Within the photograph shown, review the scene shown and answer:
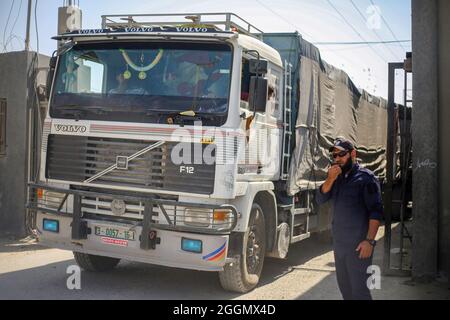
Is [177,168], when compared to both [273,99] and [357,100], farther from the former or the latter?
[357,100]

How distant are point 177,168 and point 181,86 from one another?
91 centimetres

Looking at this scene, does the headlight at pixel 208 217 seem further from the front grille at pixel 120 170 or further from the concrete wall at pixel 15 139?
the concrete wall at pixel 15 139

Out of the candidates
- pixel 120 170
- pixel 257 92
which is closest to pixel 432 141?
pixel 257 92

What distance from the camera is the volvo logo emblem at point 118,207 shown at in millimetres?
5605

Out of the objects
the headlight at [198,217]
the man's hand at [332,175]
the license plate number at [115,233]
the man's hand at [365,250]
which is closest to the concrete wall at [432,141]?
the man's hand at [332,175]

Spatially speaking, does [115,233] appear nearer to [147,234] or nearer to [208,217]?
[147,234]

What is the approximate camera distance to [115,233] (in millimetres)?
5559

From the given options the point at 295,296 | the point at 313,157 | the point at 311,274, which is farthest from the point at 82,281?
the point at 313,157

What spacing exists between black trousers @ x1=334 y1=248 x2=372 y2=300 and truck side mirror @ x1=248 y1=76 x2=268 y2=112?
190 cm

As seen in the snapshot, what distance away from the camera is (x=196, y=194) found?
5324 millimetres

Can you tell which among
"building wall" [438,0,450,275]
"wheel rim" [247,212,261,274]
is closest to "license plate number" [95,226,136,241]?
"wheel rim" [247,212,261,274]

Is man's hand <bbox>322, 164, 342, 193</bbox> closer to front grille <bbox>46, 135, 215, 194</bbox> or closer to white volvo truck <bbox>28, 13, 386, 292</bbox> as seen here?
white volvo truck <bbox>28, 13, 386, 292</bbox>

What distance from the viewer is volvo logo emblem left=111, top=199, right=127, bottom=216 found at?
5.61 meters

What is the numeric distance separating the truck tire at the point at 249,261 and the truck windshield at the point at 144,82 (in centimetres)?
142
